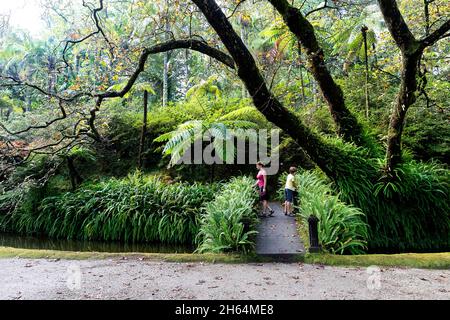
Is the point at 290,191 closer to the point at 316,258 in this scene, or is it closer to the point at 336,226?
the point at 336,226

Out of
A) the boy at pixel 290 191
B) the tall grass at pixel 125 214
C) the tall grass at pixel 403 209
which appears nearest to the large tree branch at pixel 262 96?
the tall grass at pixel 403 209

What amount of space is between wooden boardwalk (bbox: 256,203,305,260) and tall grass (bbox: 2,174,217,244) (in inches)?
68.7

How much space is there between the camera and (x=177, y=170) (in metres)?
11.6

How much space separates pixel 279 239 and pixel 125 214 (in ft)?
13.0

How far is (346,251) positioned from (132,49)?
5.67m

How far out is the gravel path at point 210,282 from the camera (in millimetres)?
3535

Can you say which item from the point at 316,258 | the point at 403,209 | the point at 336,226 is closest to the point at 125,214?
the point at 316,258

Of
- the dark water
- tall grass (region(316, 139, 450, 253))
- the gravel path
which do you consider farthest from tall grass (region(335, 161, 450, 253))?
the dark water

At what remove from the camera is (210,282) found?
3941mm

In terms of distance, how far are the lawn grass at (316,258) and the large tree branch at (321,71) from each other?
133 inches

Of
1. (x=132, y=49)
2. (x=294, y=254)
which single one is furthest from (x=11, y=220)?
(x=294, y=254)

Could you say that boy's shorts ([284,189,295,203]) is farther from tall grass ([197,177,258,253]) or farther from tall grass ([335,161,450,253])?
A: tall grass ([197,177,258,253])

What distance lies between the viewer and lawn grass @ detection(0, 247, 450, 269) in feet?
14.9
